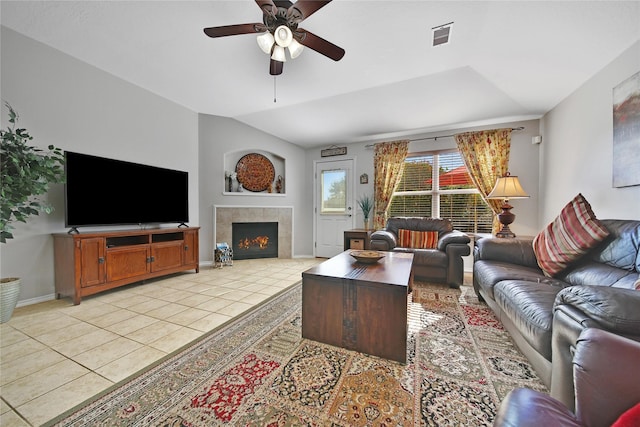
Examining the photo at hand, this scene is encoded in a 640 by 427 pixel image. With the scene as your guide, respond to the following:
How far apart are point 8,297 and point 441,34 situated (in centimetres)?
426

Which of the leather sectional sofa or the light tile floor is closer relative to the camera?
the leather sectional sofa

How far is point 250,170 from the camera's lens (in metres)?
4.63

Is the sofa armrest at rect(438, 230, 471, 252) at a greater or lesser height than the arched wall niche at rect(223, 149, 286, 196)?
lesser

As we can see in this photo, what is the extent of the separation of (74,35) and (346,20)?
254 cm

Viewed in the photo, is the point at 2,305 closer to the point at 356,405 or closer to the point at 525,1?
the point at 356,405

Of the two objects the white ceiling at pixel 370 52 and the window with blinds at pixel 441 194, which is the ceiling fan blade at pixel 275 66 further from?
the window with blinds at pixel 441 194

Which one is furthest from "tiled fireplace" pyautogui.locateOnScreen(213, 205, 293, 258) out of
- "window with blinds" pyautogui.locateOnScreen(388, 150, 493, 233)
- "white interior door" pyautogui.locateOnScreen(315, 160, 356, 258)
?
"window with blinds" pyautogui.locateOnScreen(388, 150, 493, 233)

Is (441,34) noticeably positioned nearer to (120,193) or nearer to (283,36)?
(283,36)

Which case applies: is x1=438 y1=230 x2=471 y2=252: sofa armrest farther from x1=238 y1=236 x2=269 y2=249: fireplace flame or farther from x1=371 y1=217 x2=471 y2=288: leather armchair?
x1=238 y1=236 x2=269 y2=249: fireplace flame

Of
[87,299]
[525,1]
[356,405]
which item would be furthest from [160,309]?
[525,1]

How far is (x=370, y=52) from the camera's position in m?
2.22

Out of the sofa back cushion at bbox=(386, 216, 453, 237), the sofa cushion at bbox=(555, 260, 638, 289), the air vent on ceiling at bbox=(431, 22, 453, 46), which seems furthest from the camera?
the sofa back cushion at bbox=(386, 216, 453, 237)

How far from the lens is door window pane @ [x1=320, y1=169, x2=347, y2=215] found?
4.91m

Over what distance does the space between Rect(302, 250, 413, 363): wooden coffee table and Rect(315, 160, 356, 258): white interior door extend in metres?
3.08
